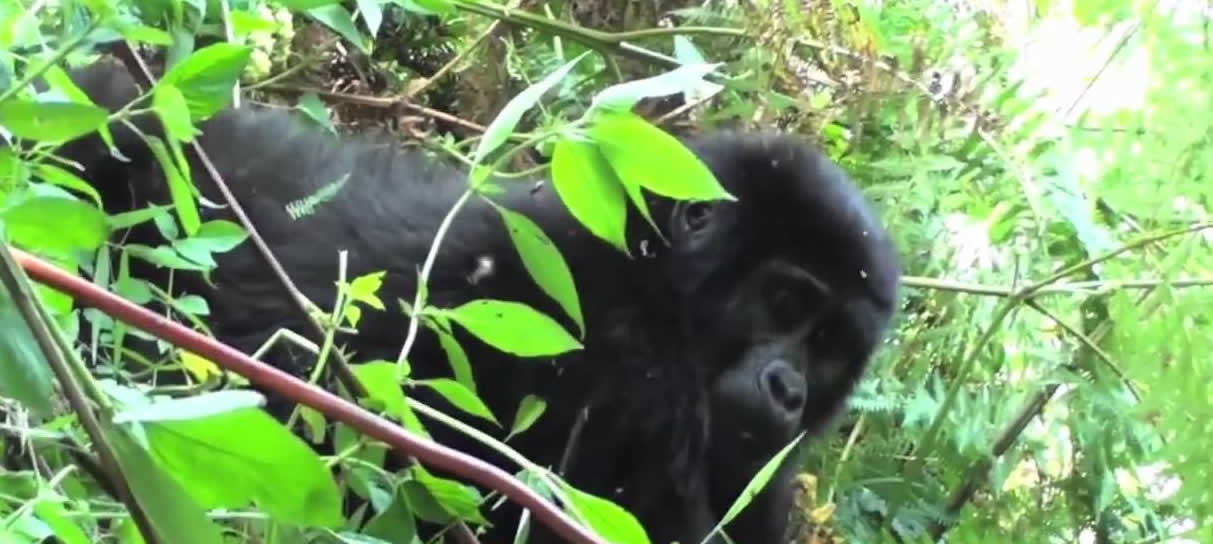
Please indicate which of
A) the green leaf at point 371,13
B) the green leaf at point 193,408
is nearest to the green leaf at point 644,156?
the green leaf at point 193,408

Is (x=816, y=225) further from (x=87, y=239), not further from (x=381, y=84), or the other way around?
(x=87, y=239)

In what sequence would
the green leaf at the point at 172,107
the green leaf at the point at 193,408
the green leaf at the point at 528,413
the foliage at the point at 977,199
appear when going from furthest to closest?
the foliage at the point at 977,199 < the green leaf at the point at 528,413 < the green leaf at the point at 172,107 < the green leaf at the point at 193,408

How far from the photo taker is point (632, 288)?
52.7 inches

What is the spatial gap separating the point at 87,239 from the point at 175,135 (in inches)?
1.9

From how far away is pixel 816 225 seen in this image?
1.44m

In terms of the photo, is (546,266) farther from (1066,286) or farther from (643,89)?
(1066,286)

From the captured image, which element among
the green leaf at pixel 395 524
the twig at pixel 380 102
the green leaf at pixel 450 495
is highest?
the green leaf at pixel 450 495

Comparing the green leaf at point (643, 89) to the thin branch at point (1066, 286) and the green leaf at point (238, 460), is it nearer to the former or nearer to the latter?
the green leaf at point (238, 460)

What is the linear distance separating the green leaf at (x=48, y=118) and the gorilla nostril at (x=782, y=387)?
969 millimetres

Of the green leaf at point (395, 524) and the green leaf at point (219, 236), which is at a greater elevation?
the green leaf at point (219, 236)

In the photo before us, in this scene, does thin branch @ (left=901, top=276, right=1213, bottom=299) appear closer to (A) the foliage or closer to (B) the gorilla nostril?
(A) the foliage

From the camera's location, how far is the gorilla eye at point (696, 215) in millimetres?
1387

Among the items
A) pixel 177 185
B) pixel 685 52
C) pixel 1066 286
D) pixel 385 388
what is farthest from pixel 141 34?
pixel 1066 286

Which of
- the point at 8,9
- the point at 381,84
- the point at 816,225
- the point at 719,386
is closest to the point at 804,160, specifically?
the point at 816,225
